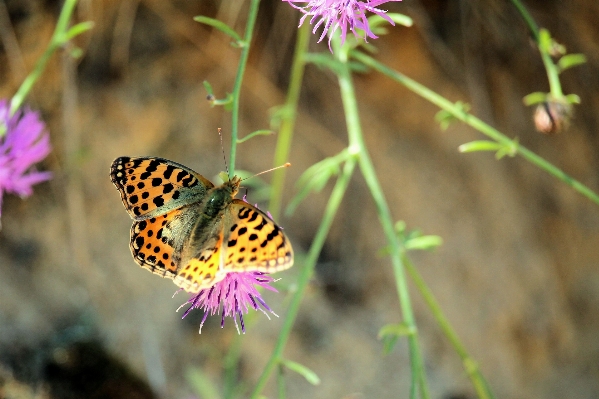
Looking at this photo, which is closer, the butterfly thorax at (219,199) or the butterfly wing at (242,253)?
the butterfly wing at (242,253)

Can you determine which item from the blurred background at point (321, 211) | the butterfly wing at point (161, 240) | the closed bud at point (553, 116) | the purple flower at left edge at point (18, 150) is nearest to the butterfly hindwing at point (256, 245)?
the butterfly wing at point (161, 240)

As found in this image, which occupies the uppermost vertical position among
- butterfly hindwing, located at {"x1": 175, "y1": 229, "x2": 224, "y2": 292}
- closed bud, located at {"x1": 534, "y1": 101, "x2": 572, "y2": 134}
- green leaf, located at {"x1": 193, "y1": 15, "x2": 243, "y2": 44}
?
green leaf, located at {"x1": 193, "y1": 15, "x2": 243, "y2": 44}

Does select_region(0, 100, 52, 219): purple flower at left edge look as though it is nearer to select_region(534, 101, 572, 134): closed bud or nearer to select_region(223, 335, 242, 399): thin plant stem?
select_region(223, 335, 242, 399): thin plant stem

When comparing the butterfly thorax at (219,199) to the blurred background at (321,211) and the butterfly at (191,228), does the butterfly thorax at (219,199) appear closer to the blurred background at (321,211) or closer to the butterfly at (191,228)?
the butterfly at (191,228)

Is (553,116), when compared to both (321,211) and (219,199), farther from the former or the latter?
(321,211)

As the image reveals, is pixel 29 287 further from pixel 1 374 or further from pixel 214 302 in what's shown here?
pixel 214 302

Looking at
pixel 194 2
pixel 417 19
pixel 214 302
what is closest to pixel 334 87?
pixel 417 19

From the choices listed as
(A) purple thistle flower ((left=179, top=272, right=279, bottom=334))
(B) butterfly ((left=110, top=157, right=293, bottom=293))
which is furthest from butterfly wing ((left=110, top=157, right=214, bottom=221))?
(A) purple thistle flower ((left=179, top=272, right=279, bottom=334))
